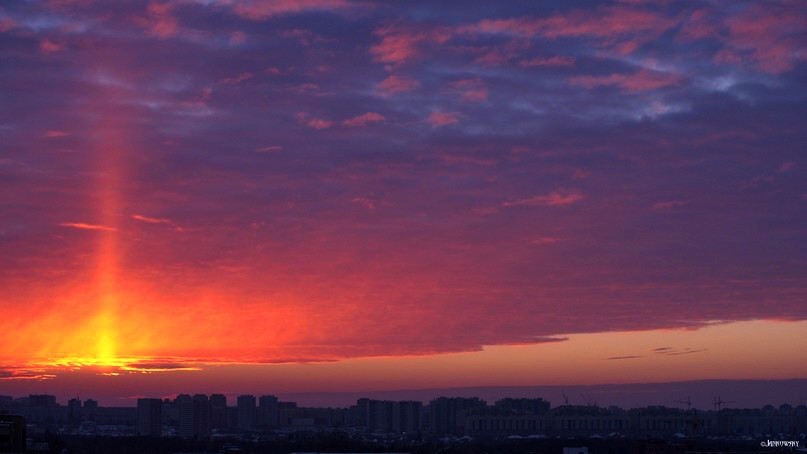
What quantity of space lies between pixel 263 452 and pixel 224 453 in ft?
136

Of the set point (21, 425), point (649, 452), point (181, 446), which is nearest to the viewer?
point (21, 425)

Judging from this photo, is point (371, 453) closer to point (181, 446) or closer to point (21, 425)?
point (181, 446)

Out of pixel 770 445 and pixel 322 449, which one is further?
pixel 322 449

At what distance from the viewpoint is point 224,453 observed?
122 m

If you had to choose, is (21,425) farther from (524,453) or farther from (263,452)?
(524,453)

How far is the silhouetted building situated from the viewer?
2682 inches

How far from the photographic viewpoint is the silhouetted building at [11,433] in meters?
68.1

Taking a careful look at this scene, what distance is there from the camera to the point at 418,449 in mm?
172625

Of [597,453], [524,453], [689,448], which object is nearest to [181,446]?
[524,453]

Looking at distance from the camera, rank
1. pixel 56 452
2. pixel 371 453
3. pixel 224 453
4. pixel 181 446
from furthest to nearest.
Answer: pixel 181 446 → pixel 371 453 → pixel 56 452 → pixel 224 453

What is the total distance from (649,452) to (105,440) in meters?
117

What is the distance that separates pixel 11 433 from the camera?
2712 inches

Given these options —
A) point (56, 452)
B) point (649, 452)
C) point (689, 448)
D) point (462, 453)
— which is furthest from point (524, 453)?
point (56, 452)

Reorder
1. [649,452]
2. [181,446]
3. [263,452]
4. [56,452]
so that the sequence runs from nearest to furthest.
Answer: [649,452], [56,452], [263,452], [181,446]
